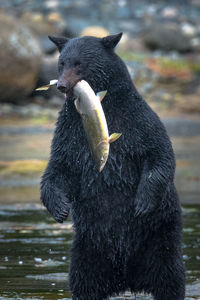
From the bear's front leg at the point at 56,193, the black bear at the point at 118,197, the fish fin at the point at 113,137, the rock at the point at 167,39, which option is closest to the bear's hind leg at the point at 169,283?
the black bear at the point at 118,197

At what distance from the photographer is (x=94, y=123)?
5.28m

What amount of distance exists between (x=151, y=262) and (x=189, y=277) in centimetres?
100

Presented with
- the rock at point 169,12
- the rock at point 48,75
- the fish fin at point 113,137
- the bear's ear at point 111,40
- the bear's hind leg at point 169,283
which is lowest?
the bear's hind leg at point 169,283

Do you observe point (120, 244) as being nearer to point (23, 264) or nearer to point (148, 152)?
point (148, 152)

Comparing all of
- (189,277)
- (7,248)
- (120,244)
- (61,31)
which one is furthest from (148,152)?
(61,31)

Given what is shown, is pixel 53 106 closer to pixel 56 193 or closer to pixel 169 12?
pixel 56 193

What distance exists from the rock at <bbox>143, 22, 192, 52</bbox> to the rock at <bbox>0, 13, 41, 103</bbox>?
7741 mm

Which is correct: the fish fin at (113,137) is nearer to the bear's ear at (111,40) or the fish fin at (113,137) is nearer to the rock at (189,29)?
the bear's ear at (111,40)

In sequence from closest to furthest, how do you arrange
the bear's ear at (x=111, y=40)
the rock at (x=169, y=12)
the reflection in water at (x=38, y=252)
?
the bear's ear at (x=111, y=40)
the reflection in water at (x=38, y=252)
the rock at (x=169, y=12)

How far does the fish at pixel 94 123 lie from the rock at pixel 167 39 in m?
21.5

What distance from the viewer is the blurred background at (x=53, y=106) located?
272 inches

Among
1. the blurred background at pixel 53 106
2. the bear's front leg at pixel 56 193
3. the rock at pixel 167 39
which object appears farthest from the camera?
the rock at pixel 167 39

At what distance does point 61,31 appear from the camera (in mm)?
26078

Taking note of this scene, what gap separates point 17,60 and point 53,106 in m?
1.54
